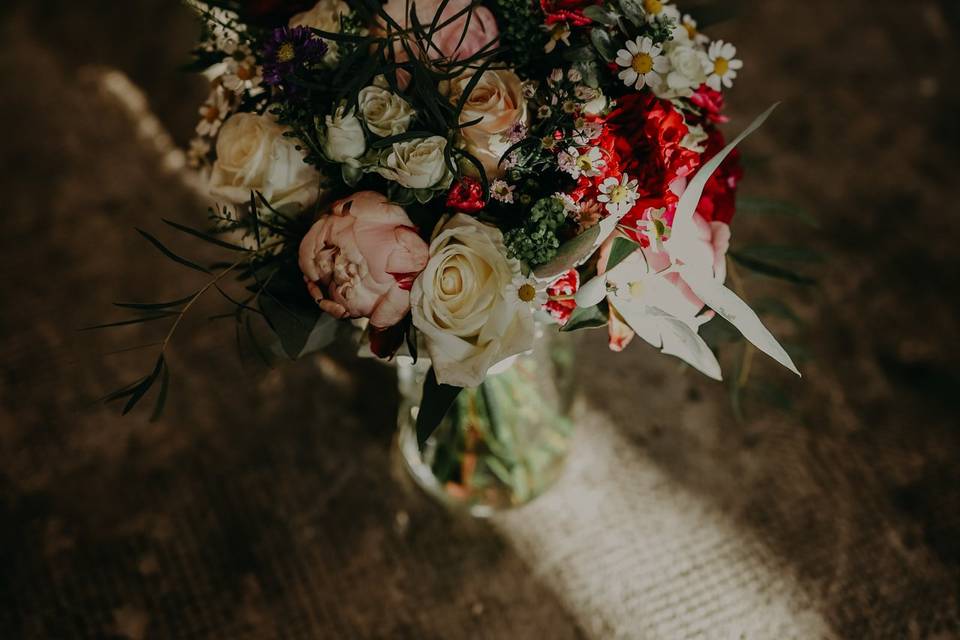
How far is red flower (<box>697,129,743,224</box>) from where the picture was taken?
1.50ft

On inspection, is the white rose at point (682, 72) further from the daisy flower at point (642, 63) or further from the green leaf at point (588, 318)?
the green leaf at point (588, 318)

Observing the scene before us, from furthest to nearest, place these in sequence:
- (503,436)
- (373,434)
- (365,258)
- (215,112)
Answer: (373,434) → (503,436) → (215,112) → (365,258)

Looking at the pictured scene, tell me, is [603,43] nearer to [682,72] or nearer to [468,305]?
[682,72]

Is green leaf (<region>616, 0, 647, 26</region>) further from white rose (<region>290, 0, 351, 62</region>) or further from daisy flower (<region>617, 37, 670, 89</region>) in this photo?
white rose (<region>290, 0, 351, 62</region>)

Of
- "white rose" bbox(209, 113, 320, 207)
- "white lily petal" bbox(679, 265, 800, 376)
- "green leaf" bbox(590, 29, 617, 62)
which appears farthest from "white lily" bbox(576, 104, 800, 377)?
"white rose" bbox(209, 113, 320, 207)

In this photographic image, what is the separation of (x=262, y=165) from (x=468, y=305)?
17cm

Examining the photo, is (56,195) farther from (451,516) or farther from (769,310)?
(769,310)

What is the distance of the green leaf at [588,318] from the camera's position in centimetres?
48

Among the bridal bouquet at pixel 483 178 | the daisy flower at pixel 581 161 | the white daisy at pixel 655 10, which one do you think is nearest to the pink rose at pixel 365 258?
the bridal bouquet at pixel 483 178

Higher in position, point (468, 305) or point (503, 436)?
point (468, 305)

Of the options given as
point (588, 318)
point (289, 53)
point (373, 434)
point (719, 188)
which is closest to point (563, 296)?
point (588, 318)

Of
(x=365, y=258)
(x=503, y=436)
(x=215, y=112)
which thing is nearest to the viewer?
(x=365, y=258)

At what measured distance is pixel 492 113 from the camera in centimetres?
42

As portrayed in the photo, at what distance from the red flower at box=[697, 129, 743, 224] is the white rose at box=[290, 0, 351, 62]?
0.27m
